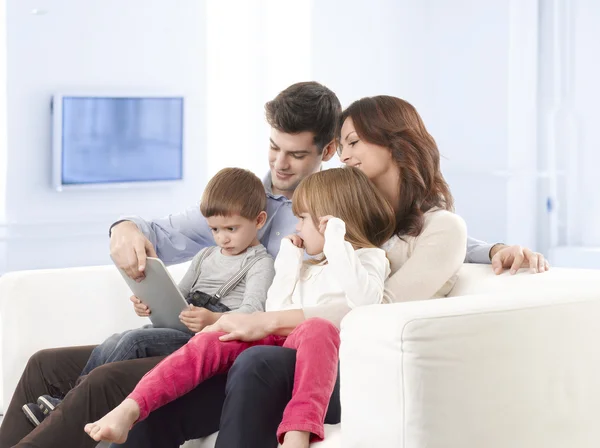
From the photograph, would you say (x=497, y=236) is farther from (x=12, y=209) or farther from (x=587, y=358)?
(x=587, y=358)

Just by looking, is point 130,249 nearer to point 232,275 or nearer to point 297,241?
point 232,275

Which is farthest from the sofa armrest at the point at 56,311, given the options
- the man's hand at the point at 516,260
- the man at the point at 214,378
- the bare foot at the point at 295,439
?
the bare foot at the point at 295,439

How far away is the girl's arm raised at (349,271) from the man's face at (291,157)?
1.73ft

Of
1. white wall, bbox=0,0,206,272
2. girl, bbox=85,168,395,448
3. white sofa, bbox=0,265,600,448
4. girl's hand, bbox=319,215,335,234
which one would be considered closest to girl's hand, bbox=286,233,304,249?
girl, bbox=85,168,395,448

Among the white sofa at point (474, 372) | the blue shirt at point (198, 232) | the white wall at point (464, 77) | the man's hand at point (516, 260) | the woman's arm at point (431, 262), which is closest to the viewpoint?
the white sofa at point (474, 372)

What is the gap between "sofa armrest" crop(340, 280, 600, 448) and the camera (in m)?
1.47

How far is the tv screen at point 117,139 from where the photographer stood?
488 centimetres

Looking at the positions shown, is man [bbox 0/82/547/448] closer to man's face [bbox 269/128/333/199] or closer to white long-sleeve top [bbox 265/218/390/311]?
man's face [bbox 269/128/333/199]

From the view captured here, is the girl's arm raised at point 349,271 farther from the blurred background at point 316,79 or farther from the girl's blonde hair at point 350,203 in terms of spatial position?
the blurred background at point 316,79

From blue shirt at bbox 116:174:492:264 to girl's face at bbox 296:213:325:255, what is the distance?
33cm

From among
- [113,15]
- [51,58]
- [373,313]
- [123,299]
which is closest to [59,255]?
Result: [51,58]

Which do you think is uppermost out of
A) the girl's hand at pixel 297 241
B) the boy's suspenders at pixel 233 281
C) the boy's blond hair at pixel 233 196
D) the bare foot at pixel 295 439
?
the boy's blond hair at pixel 233 196

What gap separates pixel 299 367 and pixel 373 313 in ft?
0.66

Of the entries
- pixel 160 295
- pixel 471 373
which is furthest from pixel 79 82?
pixel 471 373
